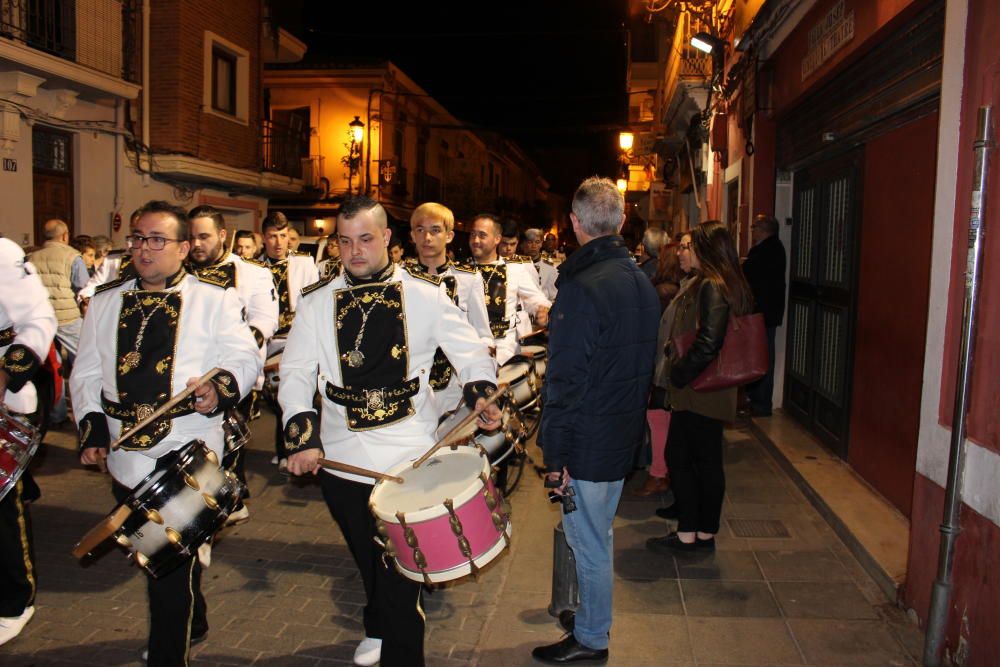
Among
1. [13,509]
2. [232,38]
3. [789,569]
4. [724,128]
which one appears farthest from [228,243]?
[232,38]

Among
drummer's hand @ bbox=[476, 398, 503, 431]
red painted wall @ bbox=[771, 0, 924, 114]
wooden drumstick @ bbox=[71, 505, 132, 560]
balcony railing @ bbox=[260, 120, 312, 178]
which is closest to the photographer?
wooden drumstick @ bbox=[71, 505, 132, 560]

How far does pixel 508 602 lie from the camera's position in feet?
15.7

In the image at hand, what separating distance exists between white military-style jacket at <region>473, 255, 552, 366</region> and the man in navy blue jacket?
3.18 m

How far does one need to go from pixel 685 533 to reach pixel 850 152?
369 centimetres

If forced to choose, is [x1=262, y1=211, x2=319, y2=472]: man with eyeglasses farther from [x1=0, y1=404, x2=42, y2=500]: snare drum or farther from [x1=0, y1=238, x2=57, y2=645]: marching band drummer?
[x1=0, y1=404, x2=42, y2=500]: snare drum

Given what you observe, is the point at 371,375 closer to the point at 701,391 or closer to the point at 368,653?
the point at 368,653

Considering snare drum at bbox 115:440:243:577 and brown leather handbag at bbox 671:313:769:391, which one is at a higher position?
brown leather handbag at bbox 671:313:769:391

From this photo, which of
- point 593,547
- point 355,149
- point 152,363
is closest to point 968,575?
point 593,547

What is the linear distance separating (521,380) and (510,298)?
1699 millimetres

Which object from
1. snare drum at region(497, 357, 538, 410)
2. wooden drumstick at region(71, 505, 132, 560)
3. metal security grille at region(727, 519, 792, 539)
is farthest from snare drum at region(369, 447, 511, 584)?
metal security grille at region(727, 519, 792, 539)

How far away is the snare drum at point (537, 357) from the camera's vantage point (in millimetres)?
6464

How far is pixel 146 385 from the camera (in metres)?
3.66

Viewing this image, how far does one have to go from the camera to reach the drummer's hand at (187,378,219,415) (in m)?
3.58

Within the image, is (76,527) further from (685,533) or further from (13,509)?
(685,533)
